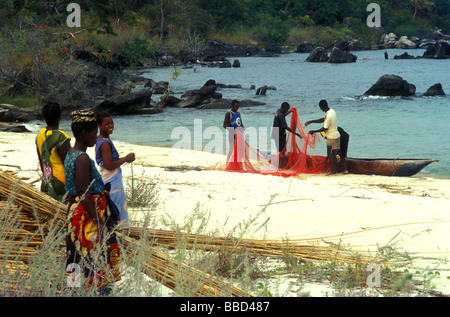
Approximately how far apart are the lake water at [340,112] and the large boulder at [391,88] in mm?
571

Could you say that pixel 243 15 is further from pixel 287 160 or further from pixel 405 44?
pixel 287 160

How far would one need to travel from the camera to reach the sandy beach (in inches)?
194

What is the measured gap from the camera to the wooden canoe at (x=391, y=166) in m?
10.2

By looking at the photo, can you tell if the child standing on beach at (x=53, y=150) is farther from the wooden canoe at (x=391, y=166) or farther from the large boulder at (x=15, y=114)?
the large boulder at (x=15, y=114)

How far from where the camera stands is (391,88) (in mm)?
26250

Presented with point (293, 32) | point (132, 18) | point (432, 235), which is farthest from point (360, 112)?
point (293, 32)

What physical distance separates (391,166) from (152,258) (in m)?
7.84

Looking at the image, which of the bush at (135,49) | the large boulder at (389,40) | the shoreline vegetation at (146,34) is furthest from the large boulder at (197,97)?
the large boulder at (389,40)

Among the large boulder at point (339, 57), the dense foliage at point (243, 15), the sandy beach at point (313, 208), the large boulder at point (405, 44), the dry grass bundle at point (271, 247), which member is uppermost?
the dense foliage at point (243, 15)

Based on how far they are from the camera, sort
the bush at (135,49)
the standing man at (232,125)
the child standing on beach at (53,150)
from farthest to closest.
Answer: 1. the bush at (135,49)
2. the standing man at (232,125)
3. the child standing on beach at (53,150)

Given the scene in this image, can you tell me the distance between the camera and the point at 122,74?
2677 centimetres

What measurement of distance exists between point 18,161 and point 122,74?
19.0 meters

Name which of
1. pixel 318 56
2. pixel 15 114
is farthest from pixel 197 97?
pixel 318 56
